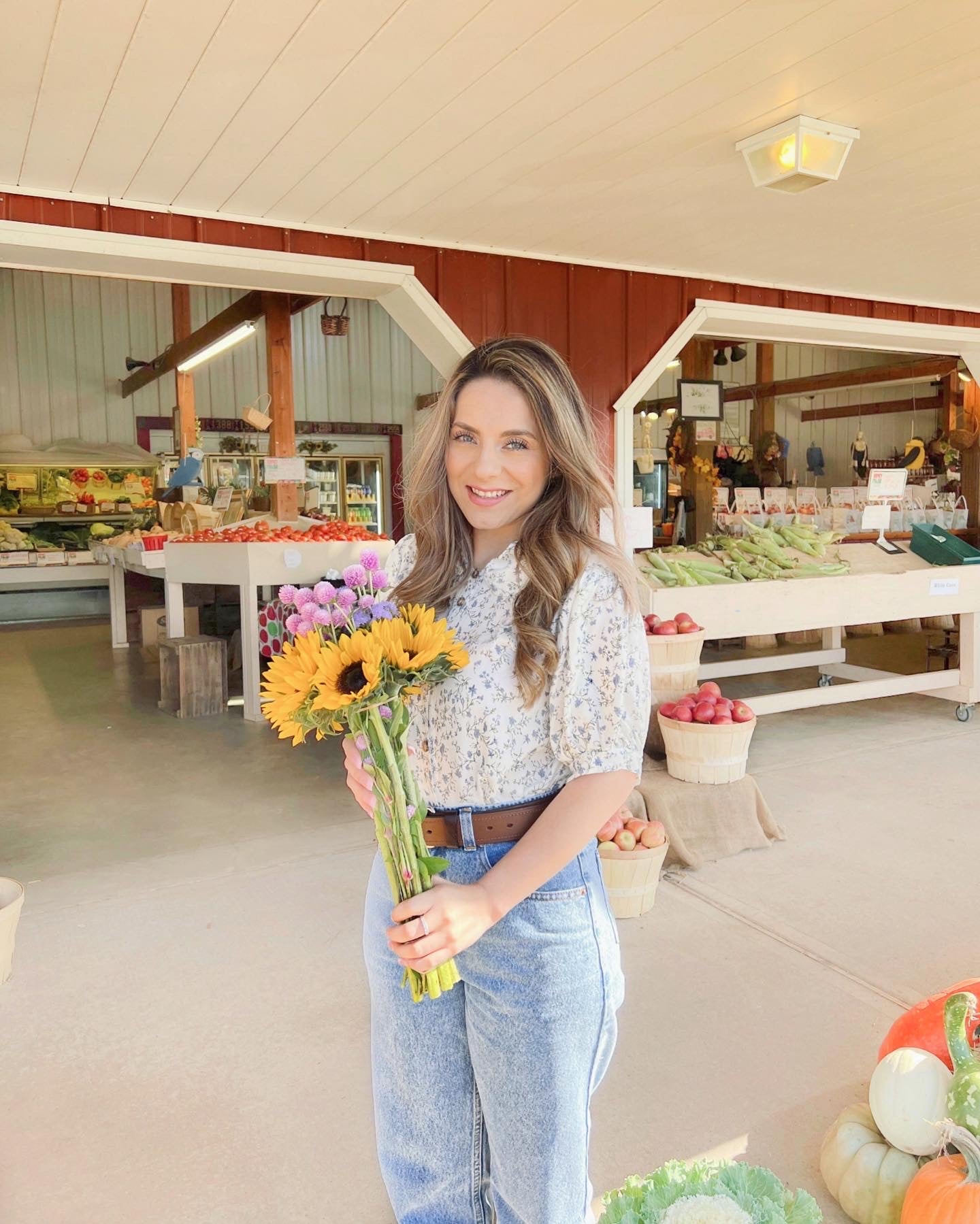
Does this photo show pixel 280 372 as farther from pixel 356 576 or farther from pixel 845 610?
pixel 356 576

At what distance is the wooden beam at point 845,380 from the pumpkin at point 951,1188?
1289cm

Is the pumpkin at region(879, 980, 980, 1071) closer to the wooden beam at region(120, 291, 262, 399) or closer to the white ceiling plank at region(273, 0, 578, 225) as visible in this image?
the white ceiling plank at region(273, 0, 578, 225)

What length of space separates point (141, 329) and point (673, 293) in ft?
38.4

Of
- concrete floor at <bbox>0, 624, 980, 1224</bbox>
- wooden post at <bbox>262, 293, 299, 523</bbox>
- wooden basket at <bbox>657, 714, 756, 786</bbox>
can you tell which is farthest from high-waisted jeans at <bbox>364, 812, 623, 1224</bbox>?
wooden post at <bbox>262, 293, 299, 523</bbox>

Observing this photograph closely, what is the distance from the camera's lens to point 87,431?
15.2 m

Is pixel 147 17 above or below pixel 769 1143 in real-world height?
above

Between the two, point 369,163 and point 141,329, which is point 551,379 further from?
point 141,329

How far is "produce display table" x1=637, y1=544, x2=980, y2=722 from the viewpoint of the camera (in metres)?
5.03

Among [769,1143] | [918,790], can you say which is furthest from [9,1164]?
[918,790]

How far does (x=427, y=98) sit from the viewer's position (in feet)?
11.3

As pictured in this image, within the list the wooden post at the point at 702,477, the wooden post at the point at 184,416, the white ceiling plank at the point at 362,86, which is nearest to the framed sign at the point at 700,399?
the wooden post at the point at 702,477

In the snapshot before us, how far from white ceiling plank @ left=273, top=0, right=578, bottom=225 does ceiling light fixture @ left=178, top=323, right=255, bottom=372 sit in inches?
162

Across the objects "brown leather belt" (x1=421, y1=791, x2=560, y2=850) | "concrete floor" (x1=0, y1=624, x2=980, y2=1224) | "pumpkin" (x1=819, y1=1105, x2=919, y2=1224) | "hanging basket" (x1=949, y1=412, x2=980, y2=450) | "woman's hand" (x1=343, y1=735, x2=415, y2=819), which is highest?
"hanging basket" (x1=949, y1=412, x2=980, y2=450)

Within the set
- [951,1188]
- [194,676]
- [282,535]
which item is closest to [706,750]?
[951,1188]
